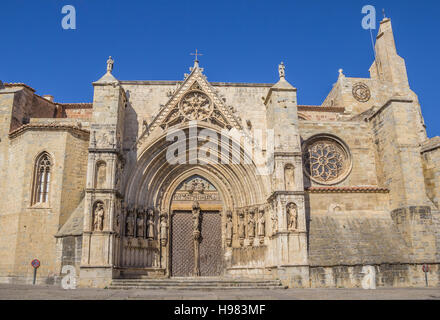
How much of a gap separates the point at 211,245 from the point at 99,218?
4742 millimetres

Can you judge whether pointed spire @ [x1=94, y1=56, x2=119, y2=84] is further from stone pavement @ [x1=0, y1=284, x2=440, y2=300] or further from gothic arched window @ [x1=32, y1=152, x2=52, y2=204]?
stone pavement @ [x1=0, y1=284, x2=440, y2=300]

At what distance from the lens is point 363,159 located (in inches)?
677

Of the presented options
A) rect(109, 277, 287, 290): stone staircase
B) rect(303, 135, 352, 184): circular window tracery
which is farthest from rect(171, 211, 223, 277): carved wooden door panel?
rect(303, 135, 352, 184): circular window tracery

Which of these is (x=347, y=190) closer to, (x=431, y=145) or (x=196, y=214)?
(x=431, y=145)

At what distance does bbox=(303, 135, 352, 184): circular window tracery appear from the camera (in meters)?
17.3

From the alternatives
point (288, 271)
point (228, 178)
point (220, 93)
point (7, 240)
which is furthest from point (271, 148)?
point (7, 240)

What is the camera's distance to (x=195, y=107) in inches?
639

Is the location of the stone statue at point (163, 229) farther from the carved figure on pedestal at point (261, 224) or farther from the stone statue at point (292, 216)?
the stone statue at point (292, 216)

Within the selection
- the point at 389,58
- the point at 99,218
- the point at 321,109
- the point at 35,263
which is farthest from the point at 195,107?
the point at 389,58

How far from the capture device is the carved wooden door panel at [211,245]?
15.6 meters

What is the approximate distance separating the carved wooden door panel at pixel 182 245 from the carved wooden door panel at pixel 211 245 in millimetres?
449

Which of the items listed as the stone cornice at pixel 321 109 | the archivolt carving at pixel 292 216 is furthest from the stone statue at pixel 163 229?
the stone cornice at pixel 321 109

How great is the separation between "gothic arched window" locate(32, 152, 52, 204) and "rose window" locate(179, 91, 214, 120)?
5.98 metres

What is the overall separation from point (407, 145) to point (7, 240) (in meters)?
16.2
